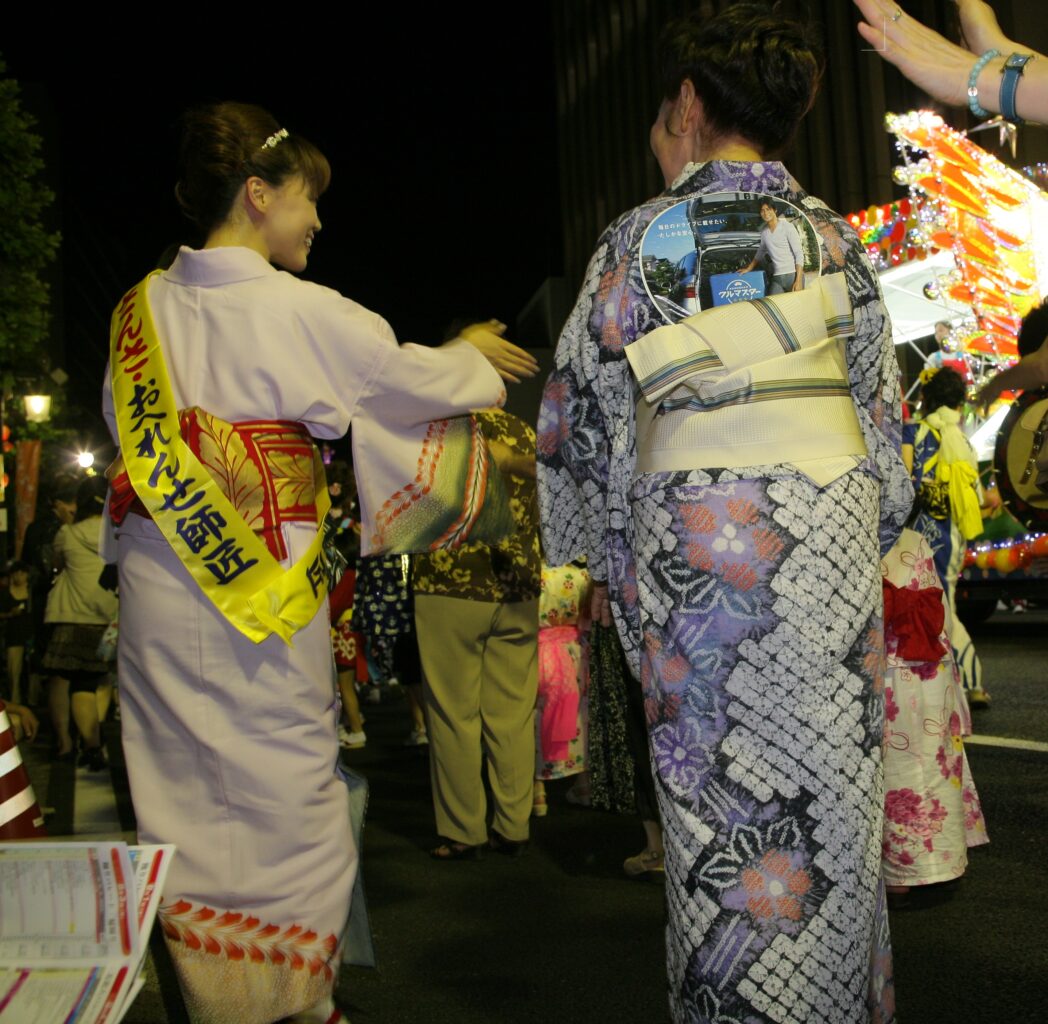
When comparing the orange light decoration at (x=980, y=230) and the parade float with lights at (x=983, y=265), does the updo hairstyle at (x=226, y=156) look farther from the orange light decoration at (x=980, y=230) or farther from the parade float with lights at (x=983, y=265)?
the orange light decoration at (x=980, y=230)

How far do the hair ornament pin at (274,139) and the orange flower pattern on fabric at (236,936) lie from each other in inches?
64.9

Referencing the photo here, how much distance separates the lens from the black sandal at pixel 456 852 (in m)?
4.29

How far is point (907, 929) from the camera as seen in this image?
3113mm

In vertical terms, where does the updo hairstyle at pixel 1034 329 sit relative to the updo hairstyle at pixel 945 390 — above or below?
above

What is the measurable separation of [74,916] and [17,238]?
16.8 metres

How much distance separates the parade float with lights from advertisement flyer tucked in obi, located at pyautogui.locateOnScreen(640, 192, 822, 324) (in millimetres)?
7938

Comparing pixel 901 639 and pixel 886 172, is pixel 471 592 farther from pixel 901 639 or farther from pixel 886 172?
pixel 886 172

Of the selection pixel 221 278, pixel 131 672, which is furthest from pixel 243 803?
pixel 221 278

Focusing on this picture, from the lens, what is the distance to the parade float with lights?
9.45 m

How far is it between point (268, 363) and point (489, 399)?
51 centimetres

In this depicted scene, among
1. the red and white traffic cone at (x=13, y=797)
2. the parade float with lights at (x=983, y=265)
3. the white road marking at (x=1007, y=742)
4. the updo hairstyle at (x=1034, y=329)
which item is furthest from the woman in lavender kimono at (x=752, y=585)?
the parade float with lights at (x=983, y=265)

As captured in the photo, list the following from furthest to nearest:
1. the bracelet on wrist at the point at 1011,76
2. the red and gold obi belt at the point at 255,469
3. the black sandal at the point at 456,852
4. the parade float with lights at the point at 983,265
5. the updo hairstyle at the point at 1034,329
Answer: the parade float with lights at the point at 983,265
the black sandal at the point at 456,852
the updo hairstyle at the point at 1034,329
the red and gold obi belt at the point at 255,469
the bracelet on wrist at the point at 1011,76

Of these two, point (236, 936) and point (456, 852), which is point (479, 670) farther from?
point (236, 936)

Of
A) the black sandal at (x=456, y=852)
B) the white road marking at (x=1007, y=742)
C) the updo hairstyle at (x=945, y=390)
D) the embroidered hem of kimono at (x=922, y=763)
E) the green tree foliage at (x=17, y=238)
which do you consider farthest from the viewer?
the green tree foliage at (x=17, y=238)
